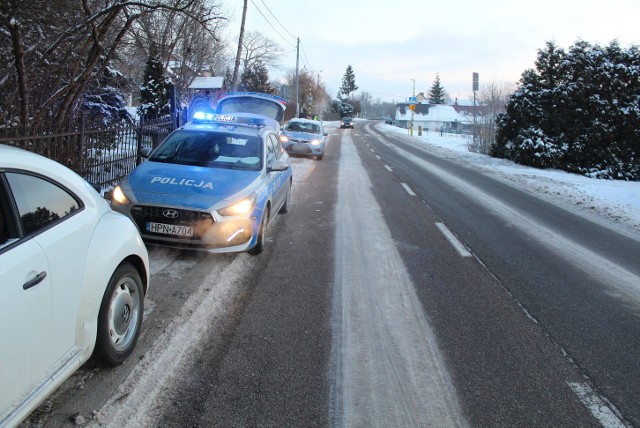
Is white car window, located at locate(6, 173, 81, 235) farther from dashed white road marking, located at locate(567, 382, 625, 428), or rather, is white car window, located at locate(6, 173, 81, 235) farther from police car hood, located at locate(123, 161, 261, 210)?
dashed white road marking, located at locate(567, 382, 625, 428)

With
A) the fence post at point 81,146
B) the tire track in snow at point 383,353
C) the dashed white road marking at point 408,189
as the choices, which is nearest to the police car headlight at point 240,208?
the tire track in snow at point 383,353

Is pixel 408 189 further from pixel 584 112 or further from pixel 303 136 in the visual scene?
pixel 584 112

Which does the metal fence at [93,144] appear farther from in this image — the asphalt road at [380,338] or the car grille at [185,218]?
the asphalt road at [380,338]

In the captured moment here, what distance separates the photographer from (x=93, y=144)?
344 inches

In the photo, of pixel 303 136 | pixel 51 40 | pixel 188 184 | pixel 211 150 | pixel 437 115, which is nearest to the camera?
pixel 188 184

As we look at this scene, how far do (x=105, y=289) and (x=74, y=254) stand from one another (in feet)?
1.30

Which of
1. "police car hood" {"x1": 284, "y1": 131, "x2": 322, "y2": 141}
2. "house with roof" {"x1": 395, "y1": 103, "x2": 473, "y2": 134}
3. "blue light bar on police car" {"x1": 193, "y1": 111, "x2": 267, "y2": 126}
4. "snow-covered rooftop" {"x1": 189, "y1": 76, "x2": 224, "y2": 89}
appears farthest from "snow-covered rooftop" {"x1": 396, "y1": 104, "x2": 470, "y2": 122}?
"blue light bar on police car" {"x1": 193, "y1": 111, "x2": 267, "y2": 126}

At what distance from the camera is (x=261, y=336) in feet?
13.1

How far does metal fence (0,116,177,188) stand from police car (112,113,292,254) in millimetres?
1531

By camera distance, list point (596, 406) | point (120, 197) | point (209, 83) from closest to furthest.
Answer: point (596, 406) → point (120, 197) → point (209, 83)

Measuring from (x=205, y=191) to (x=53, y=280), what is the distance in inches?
122

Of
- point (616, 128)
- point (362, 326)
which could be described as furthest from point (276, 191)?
point (616, 128)

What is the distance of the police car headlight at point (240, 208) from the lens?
5441 millimetres

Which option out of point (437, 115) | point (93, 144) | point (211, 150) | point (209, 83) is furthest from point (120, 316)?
point (437, 115)
